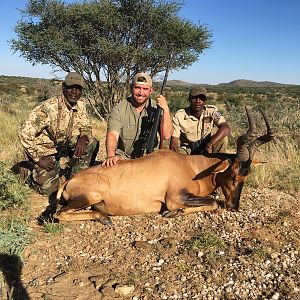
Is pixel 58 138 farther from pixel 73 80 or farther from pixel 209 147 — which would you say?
pixel 209 147

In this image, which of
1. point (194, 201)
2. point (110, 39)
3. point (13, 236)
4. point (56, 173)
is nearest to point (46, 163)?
point (56, 173)

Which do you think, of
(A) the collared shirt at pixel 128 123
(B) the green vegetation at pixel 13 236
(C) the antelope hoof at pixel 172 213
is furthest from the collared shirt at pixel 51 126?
(C) the antelope hoof at pixel 172 213

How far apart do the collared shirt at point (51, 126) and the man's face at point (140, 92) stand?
120 cm

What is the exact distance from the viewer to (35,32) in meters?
14.2

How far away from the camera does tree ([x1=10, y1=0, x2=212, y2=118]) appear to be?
1350cm

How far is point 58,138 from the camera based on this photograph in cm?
682

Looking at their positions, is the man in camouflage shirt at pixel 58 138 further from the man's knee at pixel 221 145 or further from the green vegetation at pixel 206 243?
the green vegetation at pixel 206 243

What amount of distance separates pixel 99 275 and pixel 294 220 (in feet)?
8.69

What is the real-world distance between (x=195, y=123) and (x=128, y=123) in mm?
1454

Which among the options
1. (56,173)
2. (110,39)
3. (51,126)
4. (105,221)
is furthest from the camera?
(110,39)

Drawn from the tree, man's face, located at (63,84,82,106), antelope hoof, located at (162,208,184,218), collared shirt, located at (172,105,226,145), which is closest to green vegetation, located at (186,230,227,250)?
antelope hoof, located at (162,208,184,218)

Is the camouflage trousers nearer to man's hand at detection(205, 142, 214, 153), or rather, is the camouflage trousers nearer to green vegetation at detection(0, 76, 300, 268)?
green vegetation at detection(0, 76, 300, 268)

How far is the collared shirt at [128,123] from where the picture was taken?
6348 mm

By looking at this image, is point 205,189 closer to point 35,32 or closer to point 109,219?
point 109,219
